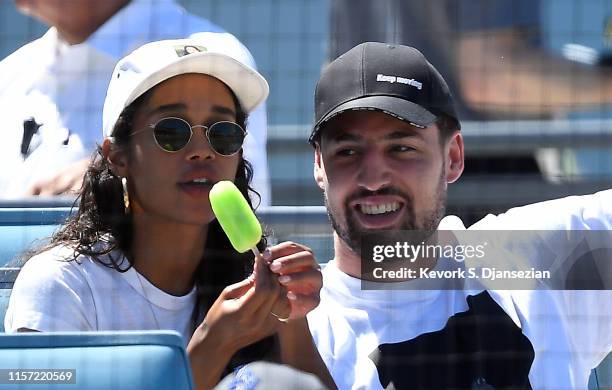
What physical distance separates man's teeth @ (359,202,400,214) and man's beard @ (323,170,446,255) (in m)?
0.02

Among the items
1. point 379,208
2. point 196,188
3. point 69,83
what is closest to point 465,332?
point 379,208

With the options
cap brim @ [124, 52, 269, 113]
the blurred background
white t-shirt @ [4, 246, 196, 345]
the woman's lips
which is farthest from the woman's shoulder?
the blurred background

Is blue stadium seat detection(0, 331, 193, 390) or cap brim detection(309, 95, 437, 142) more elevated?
cap brim detection(309, 95, 437, 142)

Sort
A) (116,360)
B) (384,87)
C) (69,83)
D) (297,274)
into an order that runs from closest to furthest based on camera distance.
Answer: (116,360) < (297,274) < (384,87) < (69,83)

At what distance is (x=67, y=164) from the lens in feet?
9.21

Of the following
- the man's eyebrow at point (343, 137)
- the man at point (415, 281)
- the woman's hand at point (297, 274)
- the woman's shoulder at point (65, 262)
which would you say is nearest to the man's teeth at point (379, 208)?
the man at point (415, 281)

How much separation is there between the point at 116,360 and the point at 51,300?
27 centimetres

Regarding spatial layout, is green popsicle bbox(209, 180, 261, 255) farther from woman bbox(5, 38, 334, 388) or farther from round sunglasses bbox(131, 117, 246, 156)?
round sunglasses bbox(131, 117, 246, 156)

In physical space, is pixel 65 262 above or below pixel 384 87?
below

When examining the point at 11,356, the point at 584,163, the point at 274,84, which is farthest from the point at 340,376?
the point at 584,163

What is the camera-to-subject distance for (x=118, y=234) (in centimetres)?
233

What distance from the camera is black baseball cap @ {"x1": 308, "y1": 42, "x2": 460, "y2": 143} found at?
2.29 meters

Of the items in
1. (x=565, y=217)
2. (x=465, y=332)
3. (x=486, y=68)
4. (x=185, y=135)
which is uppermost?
(x=185, y=135)

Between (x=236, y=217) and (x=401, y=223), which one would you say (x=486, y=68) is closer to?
(x=401, y=223)
